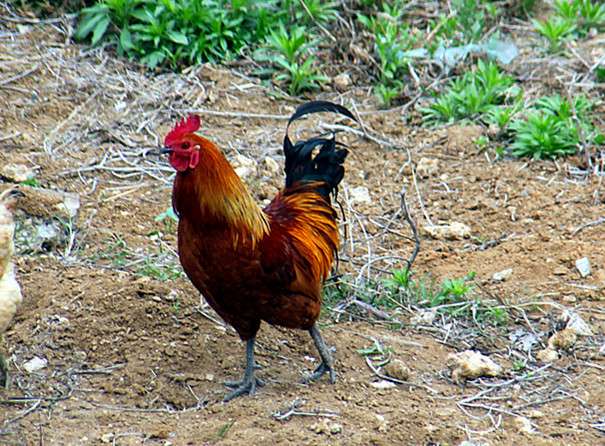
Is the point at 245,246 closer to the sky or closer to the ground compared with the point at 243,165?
closer to the sky

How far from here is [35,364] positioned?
12.0 feet

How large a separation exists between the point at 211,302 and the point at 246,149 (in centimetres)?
273

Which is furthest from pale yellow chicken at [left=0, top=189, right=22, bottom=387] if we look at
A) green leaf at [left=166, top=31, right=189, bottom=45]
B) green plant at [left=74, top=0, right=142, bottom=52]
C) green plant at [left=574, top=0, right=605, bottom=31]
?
green plant at [left=574, top=0, right=605, bottom=31]

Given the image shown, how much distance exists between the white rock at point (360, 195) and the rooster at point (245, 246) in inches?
67.2

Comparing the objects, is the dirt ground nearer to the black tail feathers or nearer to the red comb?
the black tail feathers

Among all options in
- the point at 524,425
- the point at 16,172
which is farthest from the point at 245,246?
the point at 16,172

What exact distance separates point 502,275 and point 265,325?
5.86 feet

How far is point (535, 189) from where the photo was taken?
5.53 metres

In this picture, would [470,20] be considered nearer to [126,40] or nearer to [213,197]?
[126,40]

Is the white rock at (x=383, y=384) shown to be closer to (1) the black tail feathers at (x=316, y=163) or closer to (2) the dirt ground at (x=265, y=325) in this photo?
(2) the dirt ground at (x=265, y=325)

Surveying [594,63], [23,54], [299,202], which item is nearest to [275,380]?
[299,202]

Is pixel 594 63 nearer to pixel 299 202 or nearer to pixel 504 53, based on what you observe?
pixel 504 53

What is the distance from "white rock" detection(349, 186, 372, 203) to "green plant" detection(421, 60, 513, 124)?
1.31 meters

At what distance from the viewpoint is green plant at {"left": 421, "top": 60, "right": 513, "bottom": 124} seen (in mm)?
6425
